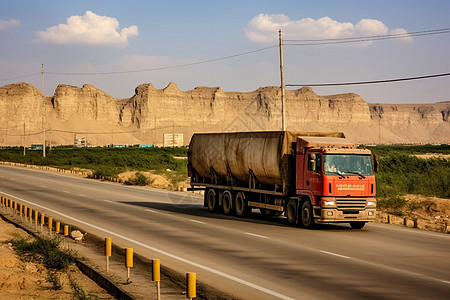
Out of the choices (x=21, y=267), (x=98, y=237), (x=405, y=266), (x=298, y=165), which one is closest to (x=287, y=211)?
(x=298, y=165)

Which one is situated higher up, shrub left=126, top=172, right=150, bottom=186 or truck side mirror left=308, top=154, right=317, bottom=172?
truck side mirror left=308, top=154, right=317, bottom=172

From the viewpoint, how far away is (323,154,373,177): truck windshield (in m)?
20.5

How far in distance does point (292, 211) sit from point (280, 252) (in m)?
6.37

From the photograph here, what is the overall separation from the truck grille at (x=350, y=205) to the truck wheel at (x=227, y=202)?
6.58 metres

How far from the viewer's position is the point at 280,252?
51.9 feet

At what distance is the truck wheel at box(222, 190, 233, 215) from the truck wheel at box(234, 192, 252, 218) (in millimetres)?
438

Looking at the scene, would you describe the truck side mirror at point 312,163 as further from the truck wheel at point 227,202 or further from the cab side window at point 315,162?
the truck wheel at point 227,202

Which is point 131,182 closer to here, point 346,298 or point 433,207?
point 433,207

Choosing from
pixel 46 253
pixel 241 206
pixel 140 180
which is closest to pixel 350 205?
pixel 241 206

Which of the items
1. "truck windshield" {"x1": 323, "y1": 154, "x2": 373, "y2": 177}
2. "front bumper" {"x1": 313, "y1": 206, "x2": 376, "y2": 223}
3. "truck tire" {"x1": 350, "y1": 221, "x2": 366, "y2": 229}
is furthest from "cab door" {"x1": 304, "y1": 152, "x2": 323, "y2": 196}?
"truck tire" {"x1": 350, "y1": 221, "x2": 366, "y2": 229}

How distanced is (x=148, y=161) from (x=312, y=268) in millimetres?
91981

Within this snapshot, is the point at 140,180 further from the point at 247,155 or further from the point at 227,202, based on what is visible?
the point at 247,155

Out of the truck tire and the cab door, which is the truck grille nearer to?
the cab door

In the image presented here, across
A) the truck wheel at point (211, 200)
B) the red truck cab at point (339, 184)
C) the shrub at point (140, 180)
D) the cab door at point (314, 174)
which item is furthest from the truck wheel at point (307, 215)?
the shrub at point (140, 180)
